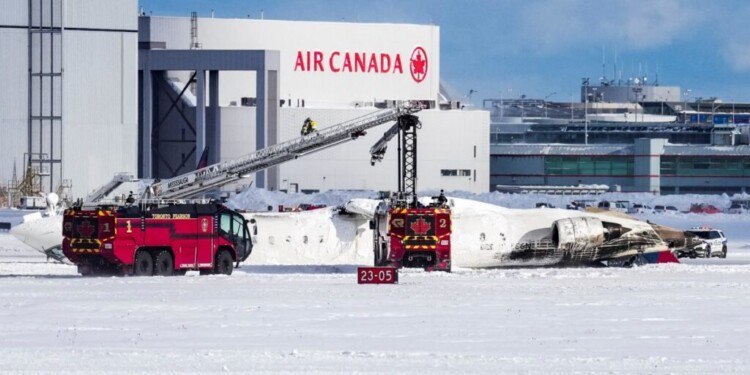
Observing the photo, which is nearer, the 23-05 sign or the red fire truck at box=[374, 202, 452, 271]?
the 23-05 sign

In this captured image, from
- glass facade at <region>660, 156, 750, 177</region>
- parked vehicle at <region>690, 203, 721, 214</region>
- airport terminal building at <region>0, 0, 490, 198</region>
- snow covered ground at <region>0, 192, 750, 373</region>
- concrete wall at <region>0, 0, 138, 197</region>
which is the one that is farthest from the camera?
glass facade at <region>660, 156, 750, 177</region>

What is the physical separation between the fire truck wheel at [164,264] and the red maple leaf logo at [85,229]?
2.25 meters

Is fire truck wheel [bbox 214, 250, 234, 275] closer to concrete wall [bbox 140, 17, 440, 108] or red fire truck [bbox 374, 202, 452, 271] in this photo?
red fire truck [bbox 374, 202, 452, 271]

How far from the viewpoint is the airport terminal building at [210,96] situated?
10794 cm

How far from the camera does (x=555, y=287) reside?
152 ft

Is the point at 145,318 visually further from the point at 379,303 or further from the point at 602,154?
the point at 602,154

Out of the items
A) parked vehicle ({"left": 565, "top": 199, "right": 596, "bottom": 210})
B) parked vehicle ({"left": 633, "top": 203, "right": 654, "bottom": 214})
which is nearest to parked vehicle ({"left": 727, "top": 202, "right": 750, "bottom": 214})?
parked vehicle ({"left": 633, "top": 203, "right": 654, "bottom": 214})

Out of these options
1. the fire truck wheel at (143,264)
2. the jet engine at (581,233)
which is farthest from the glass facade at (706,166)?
the fire truck wheel at (143,264)

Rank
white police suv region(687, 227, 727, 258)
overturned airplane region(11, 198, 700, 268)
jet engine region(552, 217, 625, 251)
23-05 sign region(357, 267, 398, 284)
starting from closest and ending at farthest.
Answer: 23-05 sign region(357, 267, 398, 284) → jet engine region(552, 217, 625, 251) → overturned airplane region(11, 198, 700, 268) → white police suv region(687, 227, 727, 258)

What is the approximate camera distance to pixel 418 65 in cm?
14450

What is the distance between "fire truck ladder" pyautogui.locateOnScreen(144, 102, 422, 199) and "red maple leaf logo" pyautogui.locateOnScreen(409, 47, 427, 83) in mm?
73084

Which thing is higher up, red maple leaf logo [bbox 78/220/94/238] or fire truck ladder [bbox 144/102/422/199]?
fire truck ladder [bbox 144/102/422/199]

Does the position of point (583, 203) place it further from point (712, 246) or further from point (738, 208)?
point (712, 246)

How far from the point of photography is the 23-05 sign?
47281 mm
